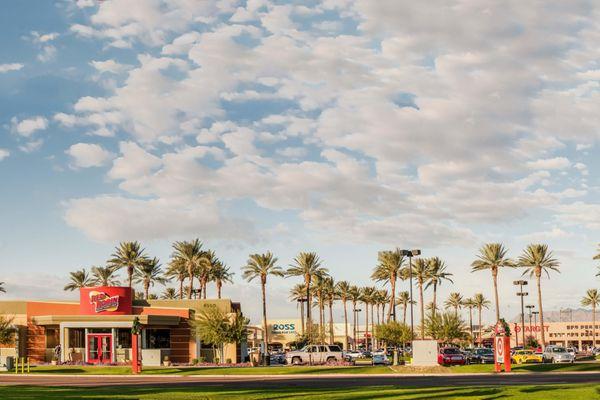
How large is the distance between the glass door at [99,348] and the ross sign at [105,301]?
2.82 meters

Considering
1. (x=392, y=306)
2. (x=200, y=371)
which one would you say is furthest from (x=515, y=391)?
(x=392, y=306)

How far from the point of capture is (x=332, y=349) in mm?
67312

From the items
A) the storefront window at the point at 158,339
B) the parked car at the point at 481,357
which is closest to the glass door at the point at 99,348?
the storefront window at the point at 158,339

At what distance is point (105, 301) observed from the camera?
252 ft

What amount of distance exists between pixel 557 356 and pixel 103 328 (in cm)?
4336

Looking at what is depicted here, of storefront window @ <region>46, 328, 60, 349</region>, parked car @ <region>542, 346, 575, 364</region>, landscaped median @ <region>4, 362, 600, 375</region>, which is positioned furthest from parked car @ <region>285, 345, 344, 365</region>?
storefront window @ <region>46, 328, 60, 349</region>

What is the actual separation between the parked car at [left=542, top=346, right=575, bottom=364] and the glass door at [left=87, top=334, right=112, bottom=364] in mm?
41485

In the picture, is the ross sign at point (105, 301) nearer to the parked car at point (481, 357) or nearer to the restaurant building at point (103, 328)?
the restaurant building at point (103, 328)

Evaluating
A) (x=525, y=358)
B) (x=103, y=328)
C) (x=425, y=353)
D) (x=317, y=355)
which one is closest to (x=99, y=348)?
(x=103, y=328)

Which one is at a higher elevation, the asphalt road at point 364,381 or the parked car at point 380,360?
the asphalt road at point 364,381

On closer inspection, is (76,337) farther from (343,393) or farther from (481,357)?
(343,393)

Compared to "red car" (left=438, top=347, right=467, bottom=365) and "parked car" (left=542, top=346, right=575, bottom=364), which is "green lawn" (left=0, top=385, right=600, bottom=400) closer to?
"red car" (left=438, top=347, right=467, bottom=365)

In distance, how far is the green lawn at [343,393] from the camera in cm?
3038

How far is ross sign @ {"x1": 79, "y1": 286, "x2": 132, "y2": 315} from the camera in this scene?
252 feet
